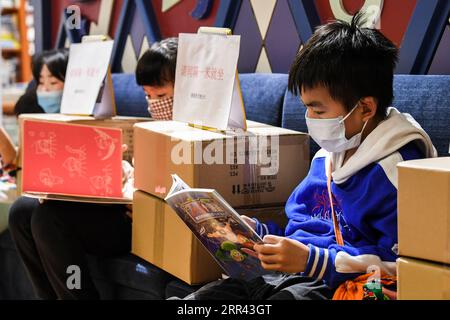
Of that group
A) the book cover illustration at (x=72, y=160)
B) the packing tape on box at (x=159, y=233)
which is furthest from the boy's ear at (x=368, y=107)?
the book cover illustration at (x=72, y=160)

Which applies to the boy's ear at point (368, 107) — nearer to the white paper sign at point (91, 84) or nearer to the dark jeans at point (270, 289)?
the dark jeans at point (270, 289)

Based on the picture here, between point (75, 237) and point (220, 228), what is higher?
point (220, 228)

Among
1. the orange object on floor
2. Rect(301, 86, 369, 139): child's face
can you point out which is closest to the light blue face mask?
Rect(301, 86, 369, 139): child's face

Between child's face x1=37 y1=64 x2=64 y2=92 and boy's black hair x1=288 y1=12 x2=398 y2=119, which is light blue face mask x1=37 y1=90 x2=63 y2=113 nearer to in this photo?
child's face x1=37 y1=64 x2=64 y2=92

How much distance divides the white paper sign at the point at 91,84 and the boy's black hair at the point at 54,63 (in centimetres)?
21

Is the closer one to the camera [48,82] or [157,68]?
[157,68]

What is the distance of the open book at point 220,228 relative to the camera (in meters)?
1.44

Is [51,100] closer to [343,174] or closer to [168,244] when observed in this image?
[168,244]

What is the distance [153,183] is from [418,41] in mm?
831

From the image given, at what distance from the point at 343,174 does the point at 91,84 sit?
1322mm

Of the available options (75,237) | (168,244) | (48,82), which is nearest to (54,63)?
(48,82)

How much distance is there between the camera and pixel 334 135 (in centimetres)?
152

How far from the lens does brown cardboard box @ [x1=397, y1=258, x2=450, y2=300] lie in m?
1.17

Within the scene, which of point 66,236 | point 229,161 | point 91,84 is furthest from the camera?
point 91,84
